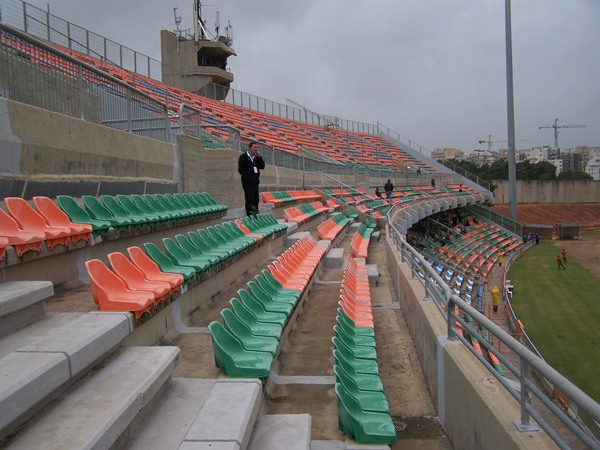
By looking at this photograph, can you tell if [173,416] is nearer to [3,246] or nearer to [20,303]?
[20,303]

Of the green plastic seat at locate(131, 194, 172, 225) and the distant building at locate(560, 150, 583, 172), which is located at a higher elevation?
the distant building at locate(560, 150, 583, 172)

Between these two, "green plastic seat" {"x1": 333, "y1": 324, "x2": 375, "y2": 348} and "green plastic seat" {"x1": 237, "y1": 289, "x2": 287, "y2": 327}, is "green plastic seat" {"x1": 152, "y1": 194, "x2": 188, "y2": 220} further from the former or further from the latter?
"green plastic seat" {"x1": 333, "y1": 324, "x2": 375, "y2": 348}

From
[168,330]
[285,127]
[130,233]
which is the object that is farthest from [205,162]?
[285,127]

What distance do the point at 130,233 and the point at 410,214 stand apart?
53.2 feet

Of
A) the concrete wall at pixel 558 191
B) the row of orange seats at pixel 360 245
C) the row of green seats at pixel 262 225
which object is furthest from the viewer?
the concrete wall at pixel 558 191

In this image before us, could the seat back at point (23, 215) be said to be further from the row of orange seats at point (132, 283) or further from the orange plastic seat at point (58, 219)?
the row of orange seats at point (132, 283)

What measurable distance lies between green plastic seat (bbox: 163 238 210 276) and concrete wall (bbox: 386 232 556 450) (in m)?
2.00

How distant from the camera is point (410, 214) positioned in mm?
19812

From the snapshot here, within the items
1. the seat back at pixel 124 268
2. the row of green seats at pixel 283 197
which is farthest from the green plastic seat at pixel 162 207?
the row of green seats at pixel 283 197

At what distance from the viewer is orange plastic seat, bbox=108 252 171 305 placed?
3.42m

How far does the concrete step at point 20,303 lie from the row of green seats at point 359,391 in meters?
1.72

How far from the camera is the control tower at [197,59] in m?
33.3

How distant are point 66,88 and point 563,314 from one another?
56.5ft

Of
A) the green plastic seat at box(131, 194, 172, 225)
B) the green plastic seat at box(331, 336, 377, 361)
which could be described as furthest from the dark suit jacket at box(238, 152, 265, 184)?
the green plastic seat at box(331, 336, 377, 361)
